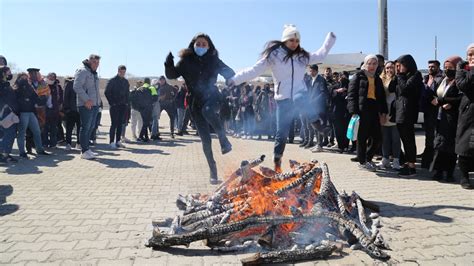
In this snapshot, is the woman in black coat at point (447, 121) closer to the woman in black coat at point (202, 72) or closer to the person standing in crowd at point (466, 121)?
the person standing in crowd at point (466, 121)

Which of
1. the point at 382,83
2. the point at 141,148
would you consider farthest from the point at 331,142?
the point at 141,148

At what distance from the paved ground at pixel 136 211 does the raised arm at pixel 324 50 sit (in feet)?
6.92

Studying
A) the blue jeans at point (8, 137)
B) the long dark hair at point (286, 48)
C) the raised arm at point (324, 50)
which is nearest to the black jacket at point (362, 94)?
the raised arm at point (324, 50)

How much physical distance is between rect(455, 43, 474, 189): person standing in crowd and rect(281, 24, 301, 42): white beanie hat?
8.33 feet

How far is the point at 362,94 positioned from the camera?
7324 mm

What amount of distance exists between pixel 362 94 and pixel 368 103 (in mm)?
206

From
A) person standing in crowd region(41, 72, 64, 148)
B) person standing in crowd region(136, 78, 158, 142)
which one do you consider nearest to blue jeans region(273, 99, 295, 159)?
person standing in crowd region(41, 72, 64, 148)

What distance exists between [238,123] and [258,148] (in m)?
4.42

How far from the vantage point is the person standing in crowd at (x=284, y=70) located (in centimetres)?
534

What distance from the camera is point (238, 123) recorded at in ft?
52.5

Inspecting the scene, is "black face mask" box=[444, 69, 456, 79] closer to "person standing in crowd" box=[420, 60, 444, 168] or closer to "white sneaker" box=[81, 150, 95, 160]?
"person standing in crowd" box=[420, 60, 444, 168]

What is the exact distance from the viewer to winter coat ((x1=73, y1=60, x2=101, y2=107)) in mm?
8984

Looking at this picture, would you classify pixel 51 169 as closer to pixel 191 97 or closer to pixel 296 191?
pixel 191 97

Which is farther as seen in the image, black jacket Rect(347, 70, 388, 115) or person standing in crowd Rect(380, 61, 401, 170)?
person standing in crowd Rect(380, 61, 401, 170)
